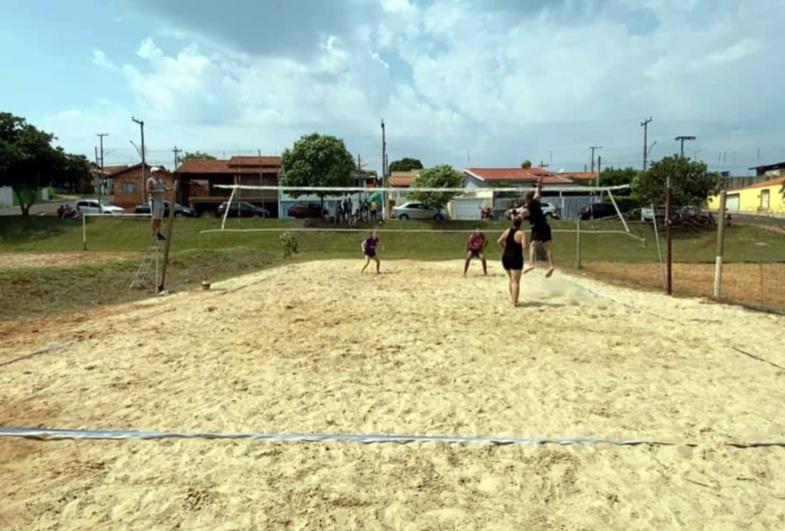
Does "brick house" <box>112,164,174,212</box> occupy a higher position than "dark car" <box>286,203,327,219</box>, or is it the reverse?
"brick house" <box>112,164,174,212</box>

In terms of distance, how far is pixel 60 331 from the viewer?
782 cm

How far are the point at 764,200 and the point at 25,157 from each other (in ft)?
185

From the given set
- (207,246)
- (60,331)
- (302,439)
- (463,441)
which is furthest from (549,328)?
(207,246)

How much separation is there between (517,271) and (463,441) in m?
6.11

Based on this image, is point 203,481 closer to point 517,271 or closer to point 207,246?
point 517,271

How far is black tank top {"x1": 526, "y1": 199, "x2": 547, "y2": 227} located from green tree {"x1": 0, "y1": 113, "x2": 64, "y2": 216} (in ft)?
112

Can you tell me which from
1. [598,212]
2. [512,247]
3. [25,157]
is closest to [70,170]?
[25,157]

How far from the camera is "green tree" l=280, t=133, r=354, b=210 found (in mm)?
41188

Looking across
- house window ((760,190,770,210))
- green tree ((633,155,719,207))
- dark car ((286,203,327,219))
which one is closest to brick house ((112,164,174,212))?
dark car ((286,203,327,219))

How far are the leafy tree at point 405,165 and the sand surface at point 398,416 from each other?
9423 centimetres

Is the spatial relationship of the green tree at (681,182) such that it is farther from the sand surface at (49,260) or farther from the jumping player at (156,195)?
the jumping player at (156,195)

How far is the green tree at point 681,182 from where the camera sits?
3506cm

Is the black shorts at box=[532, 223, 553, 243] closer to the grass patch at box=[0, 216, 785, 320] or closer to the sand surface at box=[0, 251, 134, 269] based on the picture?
the grass patch at box=[0, 216, 785, 320]

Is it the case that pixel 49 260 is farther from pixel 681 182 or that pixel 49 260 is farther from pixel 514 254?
pixel 681 182
